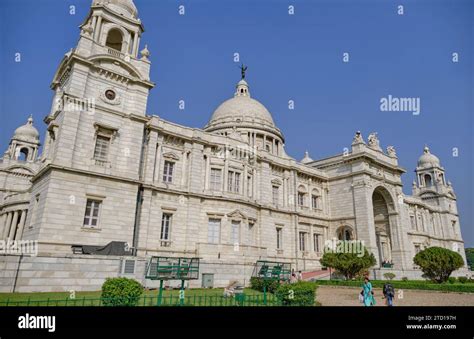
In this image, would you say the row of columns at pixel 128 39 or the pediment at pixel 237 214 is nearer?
the row of columns at pixel 128 39

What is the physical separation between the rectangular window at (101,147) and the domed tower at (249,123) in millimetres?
24222

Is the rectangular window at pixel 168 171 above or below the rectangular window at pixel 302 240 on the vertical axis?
above

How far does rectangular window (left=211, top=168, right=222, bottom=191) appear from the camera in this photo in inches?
1109

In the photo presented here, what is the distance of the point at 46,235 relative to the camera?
704 inches

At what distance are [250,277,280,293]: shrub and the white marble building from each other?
1140 millimetres

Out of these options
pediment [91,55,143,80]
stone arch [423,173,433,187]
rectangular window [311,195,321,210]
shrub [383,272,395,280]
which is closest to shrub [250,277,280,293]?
shrub [383,272,395,280]

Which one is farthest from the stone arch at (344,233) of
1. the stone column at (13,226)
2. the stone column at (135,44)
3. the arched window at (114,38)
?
the stone column at (13,226)

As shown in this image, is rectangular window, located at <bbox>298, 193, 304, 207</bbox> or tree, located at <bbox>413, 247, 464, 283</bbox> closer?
tree, located at <bbox>413, 247, 464, 283</bbox>

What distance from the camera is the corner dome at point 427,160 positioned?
199 ft

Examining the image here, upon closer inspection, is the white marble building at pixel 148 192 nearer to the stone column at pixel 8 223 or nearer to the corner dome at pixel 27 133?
the stone column at pixel 8 223

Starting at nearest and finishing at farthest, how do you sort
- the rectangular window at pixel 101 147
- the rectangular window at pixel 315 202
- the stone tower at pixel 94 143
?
the stone tower at pixel 94 143
the rectangular window at pixel 101 147
the rectangular window at pixel 315 202

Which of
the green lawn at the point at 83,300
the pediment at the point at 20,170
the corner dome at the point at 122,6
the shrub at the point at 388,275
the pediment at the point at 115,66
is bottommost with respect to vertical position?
the green lawn at the point at 83,300

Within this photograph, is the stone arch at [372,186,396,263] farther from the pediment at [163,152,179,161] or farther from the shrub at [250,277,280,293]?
the pediment at [163,152,179,161]

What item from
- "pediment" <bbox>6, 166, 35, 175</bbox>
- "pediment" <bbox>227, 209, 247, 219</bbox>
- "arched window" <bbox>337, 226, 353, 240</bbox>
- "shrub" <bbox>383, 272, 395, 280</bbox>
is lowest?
"shrub" <bbox>383, 272, 395, 280</bbox>
